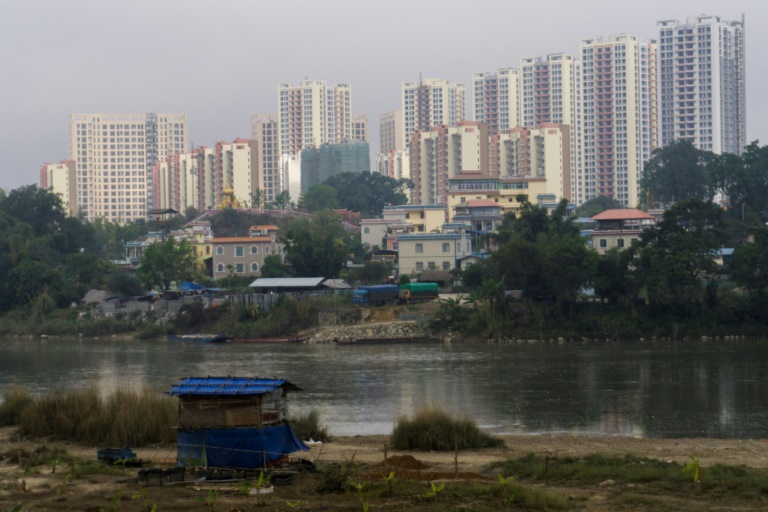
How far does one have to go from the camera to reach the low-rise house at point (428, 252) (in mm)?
52750

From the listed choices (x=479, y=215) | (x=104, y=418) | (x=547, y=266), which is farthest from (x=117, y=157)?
(x=104, y=418)

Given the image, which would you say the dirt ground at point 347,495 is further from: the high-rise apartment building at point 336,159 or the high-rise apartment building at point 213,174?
the high-rise apartment building at point 336,159

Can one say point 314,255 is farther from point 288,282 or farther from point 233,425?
point 233,425

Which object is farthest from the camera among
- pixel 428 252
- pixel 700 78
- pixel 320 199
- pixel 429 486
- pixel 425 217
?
pixel 700 78

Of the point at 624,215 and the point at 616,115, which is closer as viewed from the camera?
the point at 624,215

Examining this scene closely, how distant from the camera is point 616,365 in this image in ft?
109

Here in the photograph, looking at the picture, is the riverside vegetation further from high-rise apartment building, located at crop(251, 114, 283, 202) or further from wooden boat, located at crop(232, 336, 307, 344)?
high-rise apartment building, located at crop(251, 114, 283, 202)

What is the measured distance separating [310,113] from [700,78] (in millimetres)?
41722

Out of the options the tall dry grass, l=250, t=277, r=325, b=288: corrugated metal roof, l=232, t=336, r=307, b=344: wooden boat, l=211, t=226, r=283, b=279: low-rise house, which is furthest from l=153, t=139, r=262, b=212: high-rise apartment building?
the tall dry grass

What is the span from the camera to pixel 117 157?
127500 millimetres

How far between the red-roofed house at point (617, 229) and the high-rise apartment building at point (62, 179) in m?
76.0

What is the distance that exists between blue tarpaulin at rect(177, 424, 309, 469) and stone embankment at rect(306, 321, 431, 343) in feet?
94.4

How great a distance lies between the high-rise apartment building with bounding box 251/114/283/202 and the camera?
383 ft

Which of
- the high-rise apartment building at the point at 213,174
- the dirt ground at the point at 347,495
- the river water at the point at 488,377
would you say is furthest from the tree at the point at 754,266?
the high-rise apartment building at the point at 213,174
